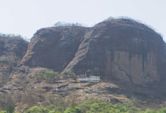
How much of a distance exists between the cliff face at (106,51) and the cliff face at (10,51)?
3361mm

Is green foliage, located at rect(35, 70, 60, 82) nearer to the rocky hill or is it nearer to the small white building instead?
the rocky hill

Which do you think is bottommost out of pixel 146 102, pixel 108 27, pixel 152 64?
pixel 146 102

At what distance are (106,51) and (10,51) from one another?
77.8ft

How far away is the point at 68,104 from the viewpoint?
8725 cm

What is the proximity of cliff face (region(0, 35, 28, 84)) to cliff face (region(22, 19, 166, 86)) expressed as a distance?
3.36 m

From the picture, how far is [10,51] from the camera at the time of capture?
126 metres

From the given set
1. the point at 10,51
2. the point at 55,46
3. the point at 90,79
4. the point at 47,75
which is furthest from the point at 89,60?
the point at 10,51

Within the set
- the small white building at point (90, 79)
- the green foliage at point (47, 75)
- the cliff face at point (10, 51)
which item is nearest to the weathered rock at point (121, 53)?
the small white building at point (90, 79)

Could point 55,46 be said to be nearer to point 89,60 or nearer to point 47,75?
point 89,60

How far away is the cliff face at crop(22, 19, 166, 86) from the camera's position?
380ft

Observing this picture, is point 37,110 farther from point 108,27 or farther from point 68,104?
point 108,27

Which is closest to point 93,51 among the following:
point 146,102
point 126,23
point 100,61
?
point 100,61

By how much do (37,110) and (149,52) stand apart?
5394cm

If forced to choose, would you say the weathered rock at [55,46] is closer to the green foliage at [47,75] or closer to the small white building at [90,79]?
the green foliage at [47,75]
